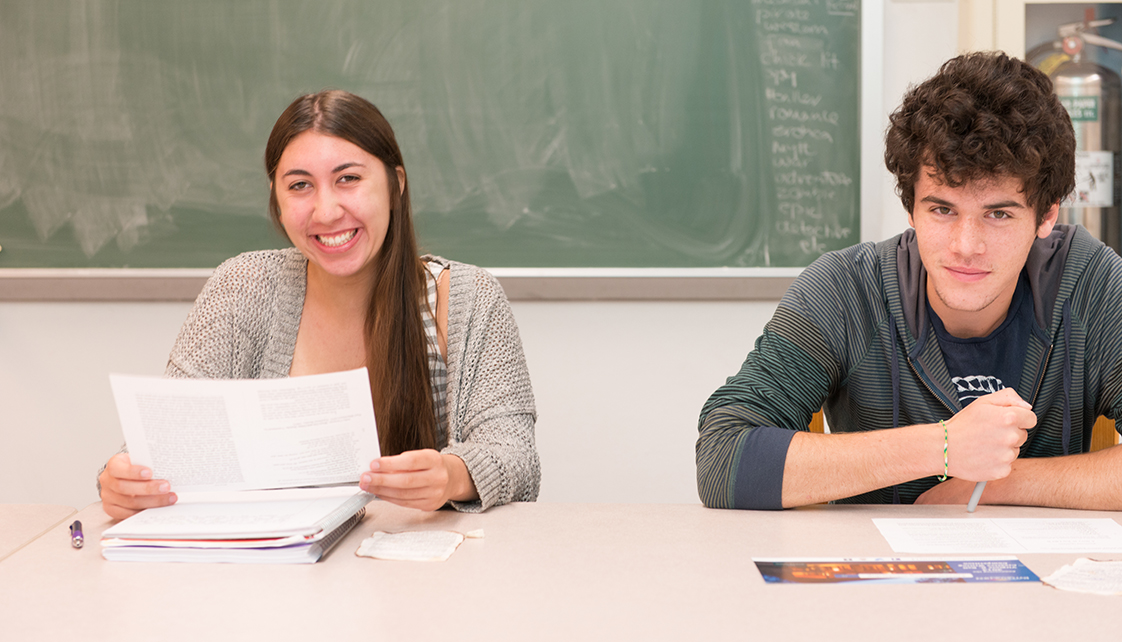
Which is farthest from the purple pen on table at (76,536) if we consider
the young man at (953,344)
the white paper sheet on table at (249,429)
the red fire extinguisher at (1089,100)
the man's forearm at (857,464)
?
the red fire extinguisher at (1089,100)

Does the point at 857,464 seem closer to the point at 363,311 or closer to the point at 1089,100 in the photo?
the point at 363,311

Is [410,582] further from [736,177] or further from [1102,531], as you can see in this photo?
[736,177]

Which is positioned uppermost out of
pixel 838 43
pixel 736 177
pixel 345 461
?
pixel 838 43

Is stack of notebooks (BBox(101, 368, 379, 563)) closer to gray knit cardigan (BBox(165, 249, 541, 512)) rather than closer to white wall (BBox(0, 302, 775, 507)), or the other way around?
gray knit cardigan (BBox(165, 249, 541, 512))

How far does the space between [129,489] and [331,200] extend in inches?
24.2

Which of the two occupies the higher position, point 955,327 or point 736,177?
point 736,177

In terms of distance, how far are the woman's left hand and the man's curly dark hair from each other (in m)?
0.87

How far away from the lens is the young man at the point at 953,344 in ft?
4.19

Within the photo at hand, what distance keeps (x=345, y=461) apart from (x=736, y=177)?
1530 mm

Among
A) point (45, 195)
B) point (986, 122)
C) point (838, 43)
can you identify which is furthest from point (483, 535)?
point (45, 195)

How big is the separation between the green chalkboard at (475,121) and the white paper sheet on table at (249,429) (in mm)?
1257

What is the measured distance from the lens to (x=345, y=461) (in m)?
1.23

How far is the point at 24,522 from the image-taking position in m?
1.30

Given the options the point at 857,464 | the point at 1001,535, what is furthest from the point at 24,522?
the point at 1001,535
